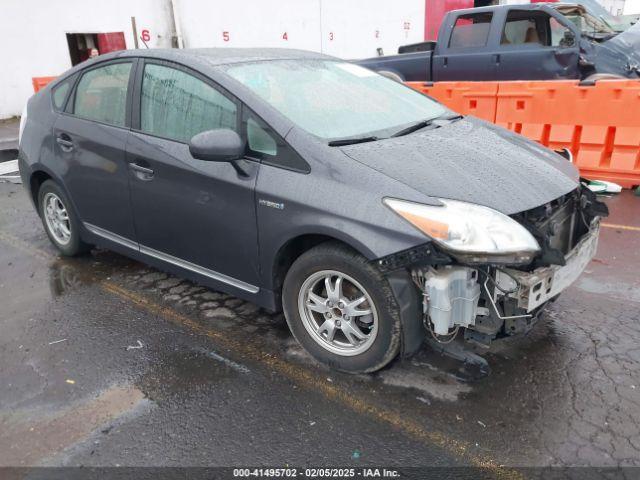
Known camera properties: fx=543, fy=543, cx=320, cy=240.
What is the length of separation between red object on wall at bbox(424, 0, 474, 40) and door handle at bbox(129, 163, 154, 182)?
20176 mm

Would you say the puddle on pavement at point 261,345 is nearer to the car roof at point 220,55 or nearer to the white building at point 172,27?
the car roof at point 220,55

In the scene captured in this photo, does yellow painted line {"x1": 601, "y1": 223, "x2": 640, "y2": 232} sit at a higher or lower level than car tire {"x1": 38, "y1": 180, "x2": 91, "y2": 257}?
lower

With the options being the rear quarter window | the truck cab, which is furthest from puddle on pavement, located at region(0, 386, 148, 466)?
the truck cab

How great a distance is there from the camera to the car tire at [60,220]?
4.45 meters

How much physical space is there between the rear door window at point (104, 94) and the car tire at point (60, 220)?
2.47 feet

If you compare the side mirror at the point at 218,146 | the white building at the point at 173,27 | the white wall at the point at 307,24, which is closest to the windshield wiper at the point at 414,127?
the side mirror at the point at 218,146

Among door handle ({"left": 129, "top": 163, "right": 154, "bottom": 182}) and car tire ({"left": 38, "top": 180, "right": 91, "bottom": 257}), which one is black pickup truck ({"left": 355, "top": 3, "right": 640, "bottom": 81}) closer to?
car tire ({"left": 38, "top": 180, "right": 91, "bottom": 257})

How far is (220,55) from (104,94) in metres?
1.03

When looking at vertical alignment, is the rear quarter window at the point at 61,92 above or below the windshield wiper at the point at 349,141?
above

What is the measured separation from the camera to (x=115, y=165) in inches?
148

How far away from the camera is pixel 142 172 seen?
3572 mm

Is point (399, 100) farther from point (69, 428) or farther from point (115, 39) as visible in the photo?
point (115, 39)

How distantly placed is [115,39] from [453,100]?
35.9 feet

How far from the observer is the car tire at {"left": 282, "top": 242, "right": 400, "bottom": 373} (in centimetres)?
269
